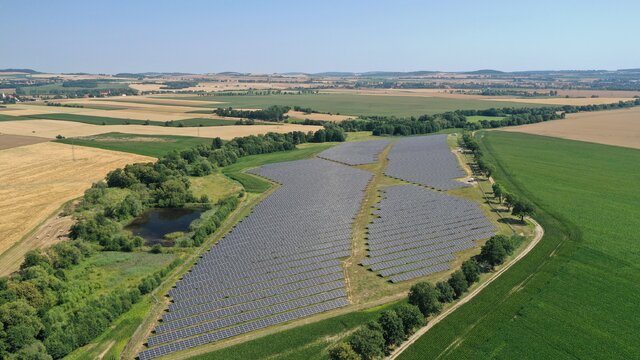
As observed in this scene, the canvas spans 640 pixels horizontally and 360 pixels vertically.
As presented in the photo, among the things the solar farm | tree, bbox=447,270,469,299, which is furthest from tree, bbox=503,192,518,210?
tree, bbox=447,270,469,299

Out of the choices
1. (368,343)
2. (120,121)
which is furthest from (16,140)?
(368,343)

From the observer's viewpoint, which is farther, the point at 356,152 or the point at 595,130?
the point at 595,130

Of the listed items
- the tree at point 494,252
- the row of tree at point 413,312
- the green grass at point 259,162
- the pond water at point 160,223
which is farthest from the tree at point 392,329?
the green grass at point 259,162

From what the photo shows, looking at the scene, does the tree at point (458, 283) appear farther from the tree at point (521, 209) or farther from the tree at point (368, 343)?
the tree at point (521, 209)

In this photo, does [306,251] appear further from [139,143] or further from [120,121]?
[120,121]

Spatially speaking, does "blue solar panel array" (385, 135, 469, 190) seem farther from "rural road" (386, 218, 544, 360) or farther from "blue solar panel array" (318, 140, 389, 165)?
"rural road" (386, 218, 544, 360)

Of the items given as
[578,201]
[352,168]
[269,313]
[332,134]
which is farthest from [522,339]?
[332,134]

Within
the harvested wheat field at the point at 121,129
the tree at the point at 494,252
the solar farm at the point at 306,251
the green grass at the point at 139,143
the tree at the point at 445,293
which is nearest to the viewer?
the solar farm at the point at 306,251
